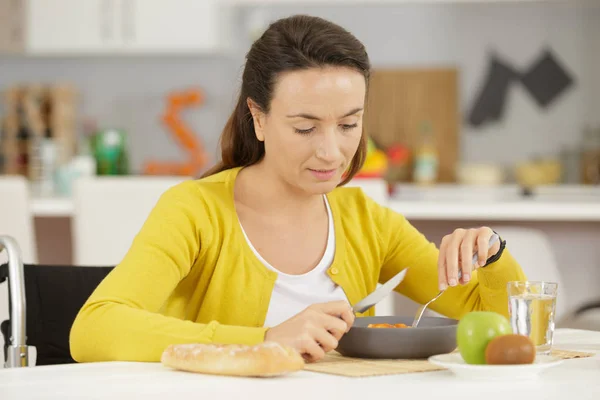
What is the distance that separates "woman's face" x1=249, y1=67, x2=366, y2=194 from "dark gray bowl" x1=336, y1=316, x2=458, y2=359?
0.34 m

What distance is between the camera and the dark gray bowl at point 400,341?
1.21m

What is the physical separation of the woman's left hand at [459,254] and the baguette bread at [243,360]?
36cm

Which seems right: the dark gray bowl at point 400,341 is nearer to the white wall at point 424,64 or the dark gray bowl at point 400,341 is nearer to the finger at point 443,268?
the finger at point 443,268

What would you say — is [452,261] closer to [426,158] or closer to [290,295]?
[290,295]

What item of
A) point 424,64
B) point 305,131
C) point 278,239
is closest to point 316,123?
point 305,131

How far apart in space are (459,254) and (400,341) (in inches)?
9.0

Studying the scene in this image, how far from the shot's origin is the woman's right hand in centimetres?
117

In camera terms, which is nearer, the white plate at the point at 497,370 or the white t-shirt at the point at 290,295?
the white plate at the point at 497,370

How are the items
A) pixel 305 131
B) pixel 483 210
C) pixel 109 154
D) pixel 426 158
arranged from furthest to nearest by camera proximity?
pixel 426 158, pixel 109 154, pixel 483 210, pixel 305 131

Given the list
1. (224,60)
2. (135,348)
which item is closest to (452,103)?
(224,60)

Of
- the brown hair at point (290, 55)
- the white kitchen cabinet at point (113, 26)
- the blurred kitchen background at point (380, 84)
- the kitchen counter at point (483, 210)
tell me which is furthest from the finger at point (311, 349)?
the white kitchen cabinet at point (113, 26)

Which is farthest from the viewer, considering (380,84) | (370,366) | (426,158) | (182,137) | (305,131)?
(380,84)

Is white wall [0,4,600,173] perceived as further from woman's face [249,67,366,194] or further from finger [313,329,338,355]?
finger [313,329,338,355]

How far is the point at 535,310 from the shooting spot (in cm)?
123
